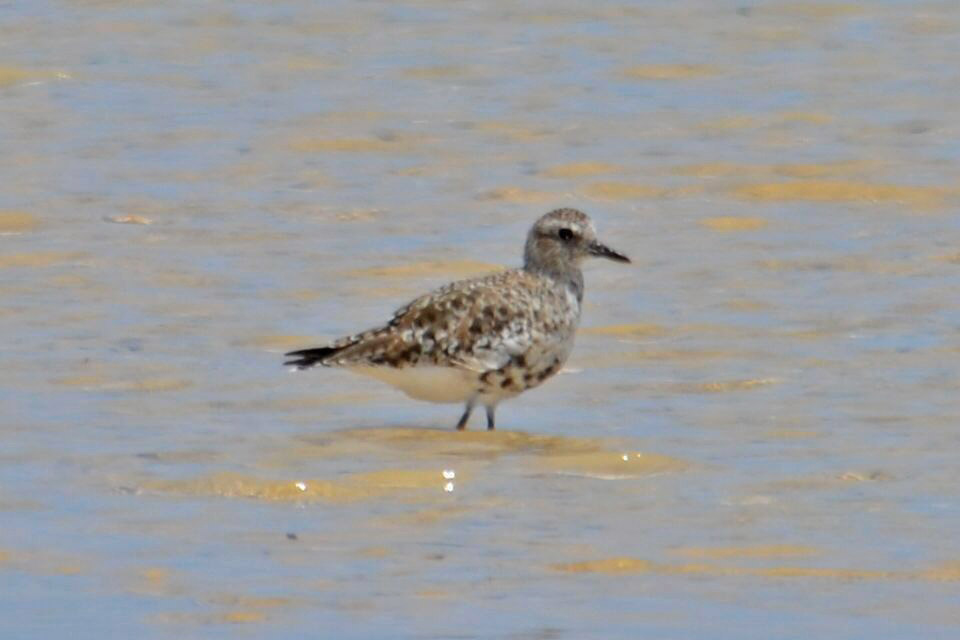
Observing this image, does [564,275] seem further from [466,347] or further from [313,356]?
[313,356]

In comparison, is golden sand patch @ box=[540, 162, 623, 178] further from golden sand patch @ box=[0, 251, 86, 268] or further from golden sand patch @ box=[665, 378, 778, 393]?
golden sand patch @ box=[665, 378, 778, 393]

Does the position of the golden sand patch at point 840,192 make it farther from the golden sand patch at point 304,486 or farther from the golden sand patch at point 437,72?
the golden sand patch at point 304,486

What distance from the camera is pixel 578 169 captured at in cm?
1730

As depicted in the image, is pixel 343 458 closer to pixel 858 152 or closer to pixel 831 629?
pixel 831 629

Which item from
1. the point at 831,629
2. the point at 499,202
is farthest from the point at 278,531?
the point at 499,202

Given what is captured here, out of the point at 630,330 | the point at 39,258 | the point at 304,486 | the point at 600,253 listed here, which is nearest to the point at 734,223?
the point at 630,330

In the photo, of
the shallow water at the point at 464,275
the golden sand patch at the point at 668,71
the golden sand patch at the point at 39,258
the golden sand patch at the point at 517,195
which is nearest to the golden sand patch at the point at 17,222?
the shallow water at the point at 464,275

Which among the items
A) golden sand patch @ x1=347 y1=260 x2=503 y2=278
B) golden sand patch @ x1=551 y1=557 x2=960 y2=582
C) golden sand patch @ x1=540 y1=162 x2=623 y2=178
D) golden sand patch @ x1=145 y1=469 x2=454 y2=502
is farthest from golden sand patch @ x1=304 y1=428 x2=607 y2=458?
golden sand patch @ x1=540 y1=162 x2=623 y2=178

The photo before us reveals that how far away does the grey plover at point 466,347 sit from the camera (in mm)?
11953

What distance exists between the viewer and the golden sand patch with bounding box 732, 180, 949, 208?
16.4m

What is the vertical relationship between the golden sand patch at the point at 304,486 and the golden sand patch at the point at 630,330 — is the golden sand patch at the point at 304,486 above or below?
above

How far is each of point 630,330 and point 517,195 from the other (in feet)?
9.52

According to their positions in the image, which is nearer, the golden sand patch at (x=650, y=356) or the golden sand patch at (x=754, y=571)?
the golden sand patch at (x=754, y=571)

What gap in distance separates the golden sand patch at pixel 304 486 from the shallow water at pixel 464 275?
2cm
